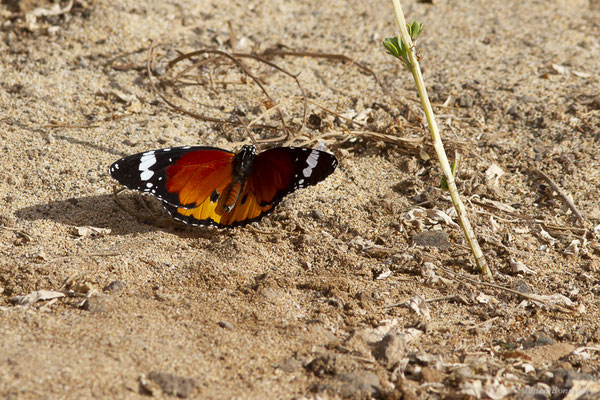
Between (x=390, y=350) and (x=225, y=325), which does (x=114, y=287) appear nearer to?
(x=225, y=325)

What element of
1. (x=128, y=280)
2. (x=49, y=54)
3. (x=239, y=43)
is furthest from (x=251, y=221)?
(x=49, y=54)

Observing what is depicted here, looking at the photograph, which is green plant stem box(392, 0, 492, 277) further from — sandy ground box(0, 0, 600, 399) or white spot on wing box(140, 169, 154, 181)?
white spot on wing box(140, 169, 154, 181)

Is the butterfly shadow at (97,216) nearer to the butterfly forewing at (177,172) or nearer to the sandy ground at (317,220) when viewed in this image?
the sandy ground at (317,220)

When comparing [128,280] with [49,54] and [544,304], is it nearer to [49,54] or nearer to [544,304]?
[544,304]

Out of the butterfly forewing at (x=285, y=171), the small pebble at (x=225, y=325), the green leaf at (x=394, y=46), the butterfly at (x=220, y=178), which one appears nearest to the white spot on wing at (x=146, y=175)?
the butterfly at (x=220, y=178)

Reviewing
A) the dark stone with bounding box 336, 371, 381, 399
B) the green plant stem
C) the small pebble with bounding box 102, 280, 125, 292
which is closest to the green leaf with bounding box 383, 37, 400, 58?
the green plant stem
